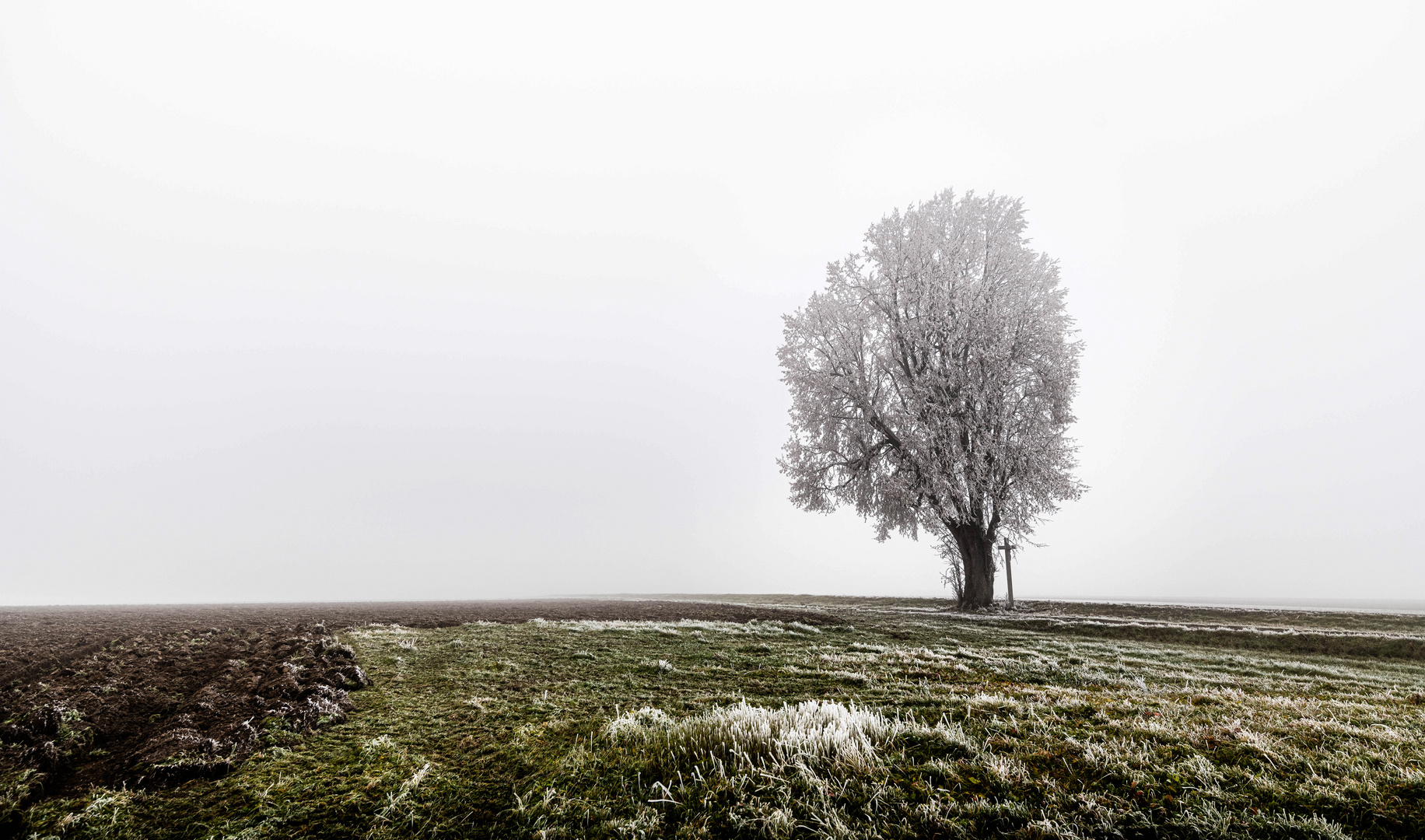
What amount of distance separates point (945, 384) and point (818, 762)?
2390cm

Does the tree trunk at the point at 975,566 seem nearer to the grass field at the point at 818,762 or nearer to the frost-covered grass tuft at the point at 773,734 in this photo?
the grass field at the point at 818,762

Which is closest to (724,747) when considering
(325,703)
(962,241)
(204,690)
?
(325,703)

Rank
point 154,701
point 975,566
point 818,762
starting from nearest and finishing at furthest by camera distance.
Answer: point 818,762 → point 154,701 → point 975,566

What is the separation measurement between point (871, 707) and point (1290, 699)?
652 centimetres

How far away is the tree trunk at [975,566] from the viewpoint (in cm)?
2456

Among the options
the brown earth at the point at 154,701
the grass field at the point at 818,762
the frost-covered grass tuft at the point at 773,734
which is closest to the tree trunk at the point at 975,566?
the grass field at the point at 818,762

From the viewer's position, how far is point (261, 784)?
4707 mm

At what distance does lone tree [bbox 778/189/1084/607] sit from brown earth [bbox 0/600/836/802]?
887 inches

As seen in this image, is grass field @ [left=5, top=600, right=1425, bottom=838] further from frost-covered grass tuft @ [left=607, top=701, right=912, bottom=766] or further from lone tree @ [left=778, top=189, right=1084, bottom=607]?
lone tree @ [left=778, top=189, right=1084, bottom=607]

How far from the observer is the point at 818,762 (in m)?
4.11

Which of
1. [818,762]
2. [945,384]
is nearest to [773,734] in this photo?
[818,762]

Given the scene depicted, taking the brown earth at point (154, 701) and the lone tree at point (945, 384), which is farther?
the lone tree at point (945, 384)

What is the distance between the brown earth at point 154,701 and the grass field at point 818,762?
418 mm

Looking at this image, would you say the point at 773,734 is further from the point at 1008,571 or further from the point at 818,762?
the point at 1008,571
